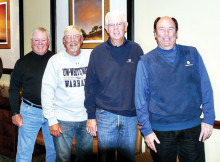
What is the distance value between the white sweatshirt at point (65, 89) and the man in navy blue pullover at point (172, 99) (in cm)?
57

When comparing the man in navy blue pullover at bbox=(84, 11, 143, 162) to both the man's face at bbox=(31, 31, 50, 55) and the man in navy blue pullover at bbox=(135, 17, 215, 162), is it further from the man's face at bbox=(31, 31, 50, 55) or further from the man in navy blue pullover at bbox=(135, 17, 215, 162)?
the man's face at bbox=(31, 31, 50, 55)

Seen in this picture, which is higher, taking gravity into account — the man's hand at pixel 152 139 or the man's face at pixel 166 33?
the man's face at pixel 166 33

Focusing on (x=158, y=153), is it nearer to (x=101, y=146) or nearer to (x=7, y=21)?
(x=101, y=146)

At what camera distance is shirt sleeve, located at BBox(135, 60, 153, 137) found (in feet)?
5.52

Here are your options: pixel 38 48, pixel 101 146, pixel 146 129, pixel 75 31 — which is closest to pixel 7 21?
pixel 38 48

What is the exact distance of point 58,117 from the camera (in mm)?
2080

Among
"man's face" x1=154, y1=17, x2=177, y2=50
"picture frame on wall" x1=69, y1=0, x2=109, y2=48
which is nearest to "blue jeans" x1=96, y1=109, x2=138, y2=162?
"man's face" x1=154, y1=17, x2=177, y2=50

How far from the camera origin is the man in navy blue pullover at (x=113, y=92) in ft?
6.05

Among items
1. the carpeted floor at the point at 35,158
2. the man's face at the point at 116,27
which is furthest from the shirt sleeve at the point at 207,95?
the carpeted floor at the point at 35,158

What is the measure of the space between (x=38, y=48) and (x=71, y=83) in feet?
1.96

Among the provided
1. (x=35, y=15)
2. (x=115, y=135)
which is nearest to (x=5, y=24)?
(x=35, y=15)

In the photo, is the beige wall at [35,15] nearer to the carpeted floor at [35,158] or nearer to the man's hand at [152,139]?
the carpeted floor at [35,158]

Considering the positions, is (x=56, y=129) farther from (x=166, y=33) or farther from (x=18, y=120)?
(x=166, y=33)

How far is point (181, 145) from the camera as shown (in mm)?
1671
